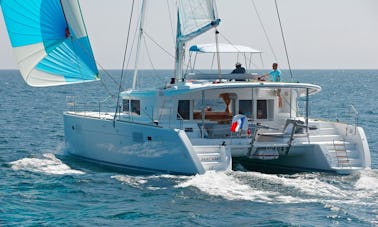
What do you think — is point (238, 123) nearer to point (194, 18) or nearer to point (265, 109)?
point (265, 109)

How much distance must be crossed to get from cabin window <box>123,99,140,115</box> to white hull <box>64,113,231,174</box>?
3.24ft

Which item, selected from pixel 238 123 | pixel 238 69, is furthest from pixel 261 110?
pixel 238 123

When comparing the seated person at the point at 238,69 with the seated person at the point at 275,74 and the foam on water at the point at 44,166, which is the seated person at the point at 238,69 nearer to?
the seated person at the point at 275,74

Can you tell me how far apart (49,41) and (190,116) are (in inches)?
157

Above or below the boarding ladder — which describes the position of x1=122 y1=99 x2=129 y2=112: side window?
above

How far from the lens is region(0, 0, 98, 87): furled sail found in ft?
60.6

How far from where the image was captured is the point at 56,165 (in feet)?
63.3

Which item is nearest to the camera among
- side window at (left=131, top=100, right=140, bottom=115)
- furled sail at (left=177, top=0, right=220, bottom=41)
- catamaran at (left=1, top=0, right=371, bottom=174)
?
catamaran at (left=1, top=0, right=371, bottom=174)

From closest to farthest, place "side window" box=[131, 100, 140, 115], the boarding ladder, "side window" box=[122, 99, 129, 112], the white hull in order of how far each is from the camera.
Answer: the white hull → the boarding ladder → "side window" box=[131, 100, 140, 115] → "side window" box=[122, 99, 129, 112]

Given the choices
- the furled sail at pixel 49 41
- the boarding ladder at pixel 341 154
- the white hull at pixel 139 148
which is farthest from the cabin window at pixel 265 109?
the furled sail at pixel 49 41

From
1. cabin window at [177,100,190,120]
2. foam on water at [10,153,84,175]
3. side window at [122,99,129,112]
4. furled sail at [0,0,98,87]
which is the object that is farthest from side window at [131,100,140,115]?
foam on water at [10,153,84,175]

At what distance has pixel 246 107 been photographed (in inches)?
728

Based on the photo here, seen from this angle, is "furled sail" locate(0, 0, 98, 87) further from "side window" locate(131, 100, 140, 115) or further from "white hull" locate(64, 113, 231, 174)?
"white hull" locate(64, 113, 231, 174)

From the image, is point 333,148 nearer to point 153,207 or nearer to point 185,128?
point 185,128
